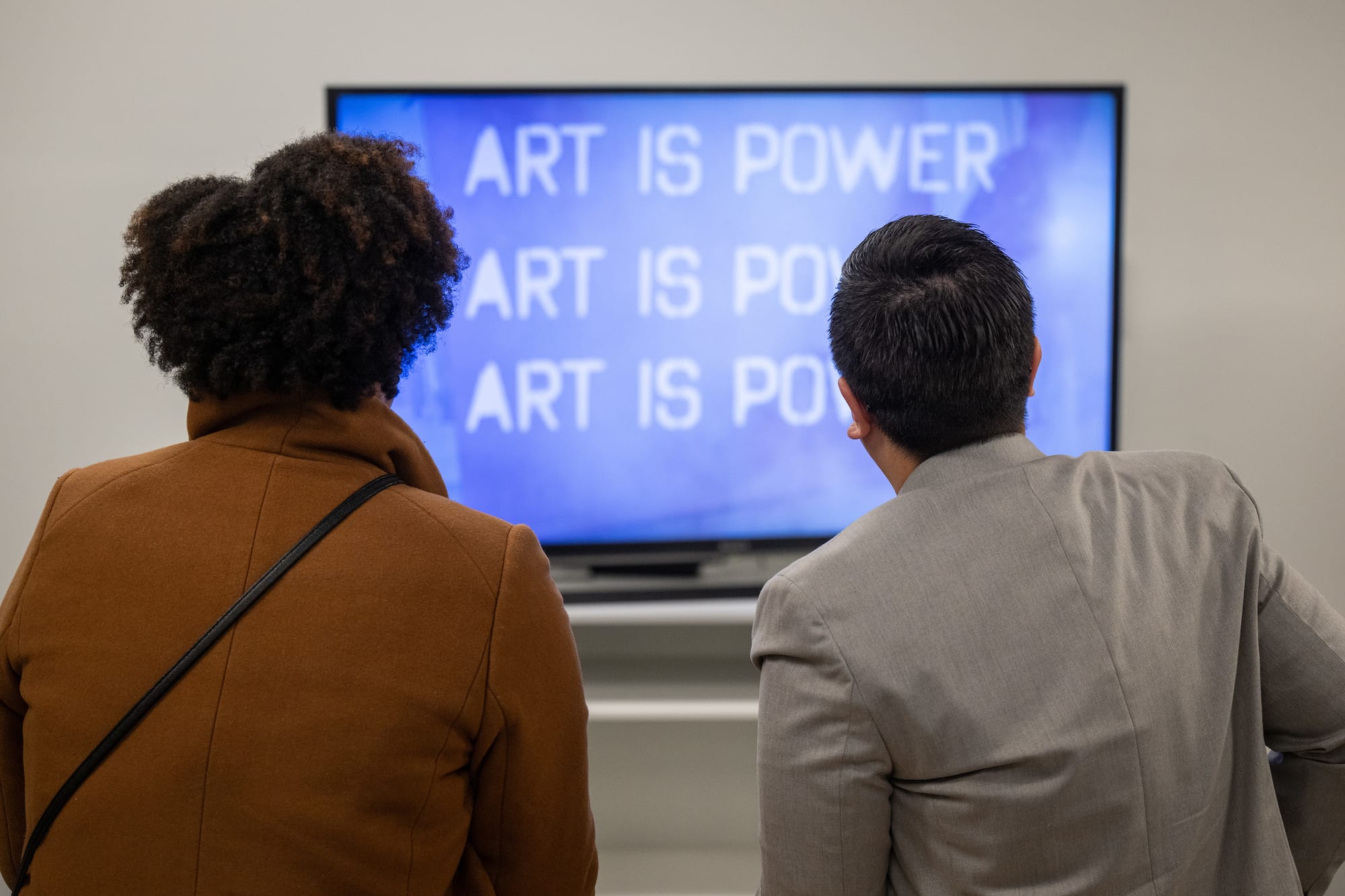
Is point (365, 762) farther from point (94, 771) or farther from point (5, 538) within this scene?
point (5, 538)

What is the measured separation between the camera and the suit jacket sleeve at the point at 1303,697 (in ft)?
3.22

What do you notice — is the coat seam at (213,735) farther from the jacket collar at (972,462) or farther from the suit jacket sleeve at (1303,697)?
the suit jacket sleeve at (1303,697)

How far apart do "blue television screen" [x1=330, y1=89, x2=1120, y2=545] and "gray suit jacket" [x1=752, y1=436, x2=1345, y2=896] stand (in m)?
1.28

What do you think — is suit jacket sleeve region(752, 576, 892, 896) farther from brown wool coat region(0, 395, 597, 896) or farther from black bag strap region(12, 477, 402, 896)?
black bag strap region(12, 477, 402, 896)

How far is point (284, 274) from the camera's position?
37.3 inches

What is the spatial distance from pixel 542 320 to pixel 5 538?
1.52 metres

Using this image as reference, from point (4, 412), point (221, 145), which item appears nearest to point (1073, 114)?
point (221, 145)

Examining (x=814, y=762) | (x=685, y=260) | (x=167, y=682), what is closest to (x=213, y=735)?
(x=167, y=682)

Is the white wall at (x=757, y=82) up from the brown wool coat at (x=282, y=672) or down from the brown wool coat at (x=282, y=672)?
up

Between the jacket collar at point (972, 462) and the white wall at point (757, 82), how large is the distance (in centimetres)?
169

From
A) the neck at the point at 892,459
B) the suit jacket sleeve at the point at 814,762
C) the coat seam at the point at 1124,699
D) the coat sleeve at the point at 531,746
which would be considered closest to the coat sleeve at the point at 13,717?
the coat sleeve at the point at 531,746

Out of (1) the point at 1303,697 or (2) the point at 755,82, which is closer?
(1) the point at 1303,697

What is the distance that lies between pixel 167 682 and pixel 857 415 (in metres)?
0.72

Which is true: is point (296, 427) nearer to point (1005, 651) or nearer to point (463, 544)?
point (463, 544)
